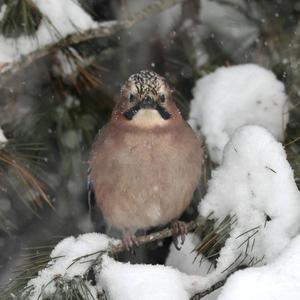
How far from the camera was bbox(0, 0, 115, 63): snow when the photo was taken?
11.3ft

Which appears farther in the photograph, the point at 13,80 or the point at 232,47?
the point at 232,47

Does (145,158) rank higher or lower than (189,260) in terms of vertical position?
higher

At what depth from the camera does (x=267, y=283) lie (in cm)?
209

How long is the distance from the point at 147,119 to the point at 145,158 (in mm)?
199

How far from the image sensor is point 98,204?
361 centimetres

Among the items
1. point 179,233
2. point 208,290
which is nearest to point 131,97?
point 179,233

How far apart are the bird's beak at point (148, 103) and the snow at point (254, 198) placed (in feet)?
2.13

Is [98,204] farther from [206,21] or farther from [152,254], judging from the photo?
[206,21]

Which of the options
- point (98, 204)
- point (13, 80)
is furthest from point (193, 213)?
point (13, 80)

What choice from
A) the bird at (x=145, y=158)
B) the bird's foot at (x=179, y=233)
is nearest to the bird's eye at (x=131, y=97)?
the bird at (x=145, y=158)

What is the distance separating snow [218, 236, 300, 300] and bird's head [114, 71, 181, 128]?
4.60ft

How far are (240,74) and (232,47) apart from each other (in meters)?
0.51

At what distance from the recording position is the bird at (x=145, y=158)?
335cm

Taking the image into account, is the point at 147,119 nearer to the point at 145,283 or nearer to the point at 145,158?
the point at 145,158
